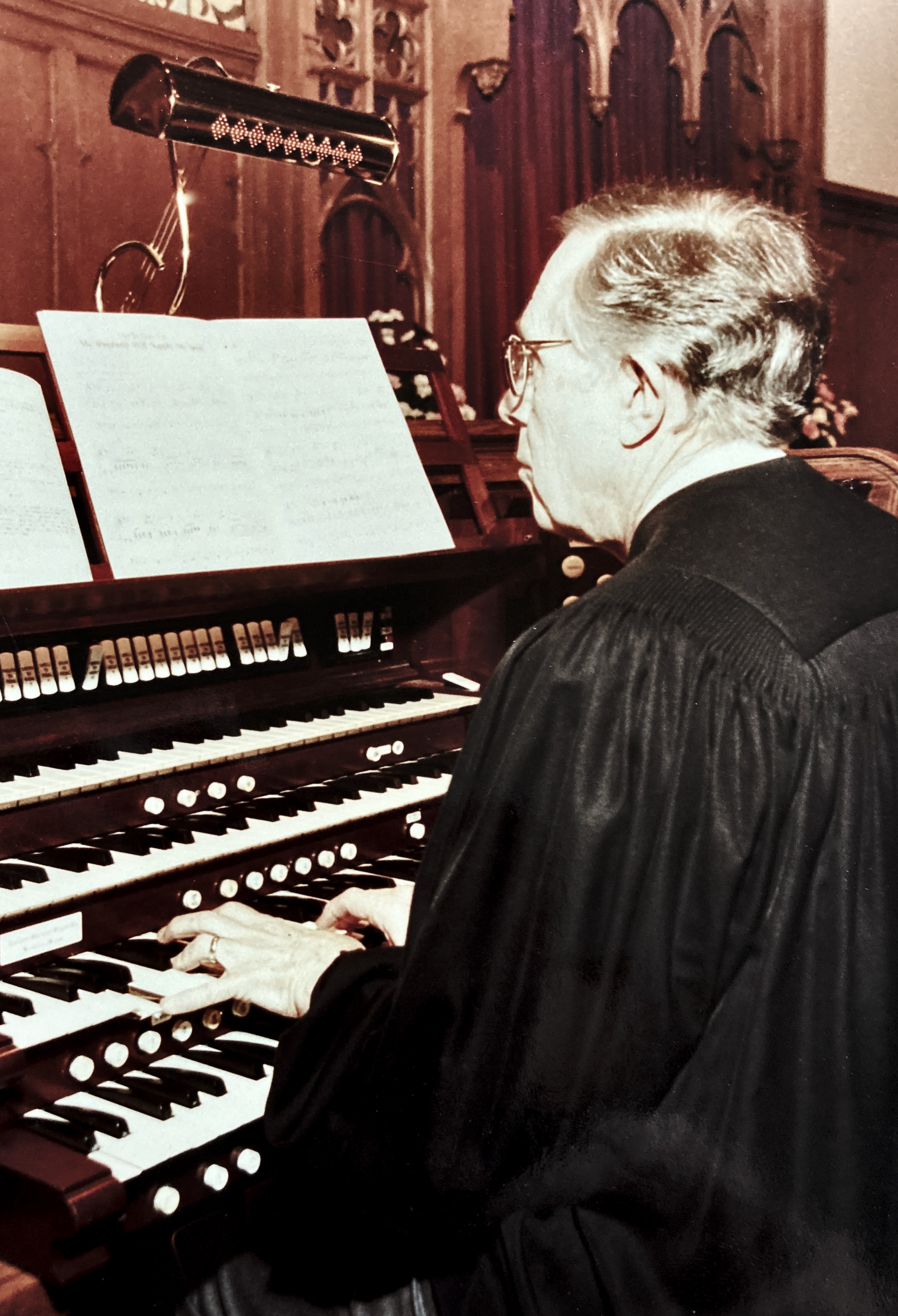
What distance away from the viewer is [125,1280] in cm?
185

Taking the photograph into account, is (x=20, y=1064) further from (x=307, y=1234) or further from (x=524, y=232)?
(x=524, y=232)

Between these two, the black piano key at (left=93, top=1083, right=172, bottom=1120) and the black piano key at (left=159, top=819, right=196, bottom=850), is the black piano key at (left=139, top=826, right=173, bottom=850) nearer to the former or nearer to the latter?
the black piano key at (left=159, top=819, right=196, bottom=850)

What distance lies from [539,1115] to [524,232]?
4.19m

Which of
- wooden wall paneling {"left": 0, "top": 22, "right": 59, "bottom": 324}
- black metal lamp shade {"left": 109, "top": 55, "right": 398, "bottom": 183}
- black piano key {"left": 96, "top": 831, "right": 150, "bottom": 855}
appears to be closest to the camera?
black piano key {"left": 96, "top": 831, "right": 150, "bottom": 855}

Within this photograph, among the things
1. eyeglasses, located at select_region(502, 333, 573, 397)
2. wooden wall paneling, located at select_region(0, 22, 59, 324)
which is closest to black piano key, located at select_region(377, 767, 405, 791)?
eyeglasses, located at select_region(502, 333, 573, 397)

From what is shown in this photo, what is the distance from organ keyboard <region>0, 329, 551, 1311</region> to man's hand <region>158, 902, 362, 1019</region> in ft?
0.32

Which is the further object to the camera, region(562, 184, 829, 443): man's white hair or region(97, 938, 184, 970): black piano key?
region(97, 938, 184, 970): black piano key

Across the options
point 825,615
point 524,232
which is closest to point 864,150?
point 524,232

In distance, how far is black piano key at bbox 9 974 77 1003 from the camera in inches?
65.6

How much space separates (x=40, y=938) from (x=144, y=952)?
0.53 ft

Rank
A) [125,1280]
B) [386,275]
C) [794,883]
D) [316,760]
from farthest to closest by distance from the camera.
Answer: [386,275], [316,760], [125,1280], [794,883]

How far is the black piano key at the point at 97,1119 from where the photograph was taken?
61.6 inches

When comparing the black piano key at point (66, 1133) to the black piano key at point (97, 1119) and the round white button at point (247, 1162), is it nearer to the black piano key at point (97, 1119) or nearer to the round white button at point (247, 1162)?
→ the black piano key at point (97, 1119)

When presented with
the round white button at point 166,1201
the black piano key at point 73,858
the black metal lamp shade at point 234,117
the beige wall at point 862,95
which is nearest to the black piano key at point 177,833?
the black piano key at point 73,858
